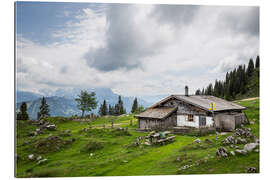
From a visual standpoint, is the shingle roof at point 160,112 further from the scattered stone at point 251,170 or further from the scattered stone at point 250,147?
→ the scattered stone at point 251,170

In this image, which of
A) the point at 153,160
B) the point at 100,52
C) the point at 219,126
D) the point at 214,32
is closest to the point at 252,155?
the point at 153,160

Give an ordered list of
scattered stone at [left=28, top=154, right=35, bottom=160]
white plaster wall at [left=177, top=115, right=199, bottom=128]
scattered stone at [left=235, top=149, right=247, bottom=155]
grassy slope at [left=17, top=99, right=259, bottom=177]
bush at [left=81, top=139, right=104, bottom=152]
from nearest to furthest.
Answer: grassy slope at [left=17, top=99, right=259, bottom=177] → scattered stone at [left=235, top=149, right=247, bottom=155] → scattered stone at [left=28, top=154, right=35, bottom=160] → bush at [left=81, top=139, right=104, bottom=152] → white plaster wall at [left=177, top=115, right=199, bottom=128]

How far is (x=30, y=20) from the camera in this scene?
7867 mm

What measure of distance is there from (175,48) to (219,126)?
6.85 meters

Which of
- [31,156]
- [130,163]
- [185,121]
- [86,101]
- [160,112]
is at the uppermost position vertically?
[86,101]

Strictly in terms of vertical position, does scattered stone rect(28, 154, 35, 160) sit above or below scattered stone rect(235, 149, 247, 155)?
below

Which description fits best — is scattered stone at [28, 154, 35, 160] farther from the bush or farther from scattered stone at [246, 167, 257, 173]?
scattered stone at [246, 167, 257, 173]

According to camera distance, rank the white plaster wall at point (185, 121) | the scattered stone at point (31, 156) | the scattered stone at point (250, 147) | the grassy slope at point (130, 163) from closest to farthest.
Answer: the grassy slope at point (130, 163) → the scattered stone at point (250, 147) → the scattered stone at point (31, 156) → the white plaster wall at point (185, 121)

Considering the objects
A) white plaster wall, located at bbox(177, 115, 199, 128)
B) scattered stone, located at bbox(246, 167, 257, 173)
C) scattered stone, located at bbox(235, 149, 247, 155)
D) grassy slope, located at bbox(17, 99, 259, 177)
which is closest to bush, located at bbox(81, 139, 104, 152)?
grassy slope, located at bbox(17, 99, 259, 177)

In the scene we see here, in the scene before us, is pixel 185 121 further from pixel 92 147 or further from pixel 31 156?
pixel 31 156

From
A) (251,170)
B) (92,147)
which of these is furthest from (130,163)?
(251,170)

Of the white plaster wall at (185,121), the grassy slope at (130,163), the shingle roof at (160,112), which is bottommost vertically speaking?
the grassy slope at (130,163)

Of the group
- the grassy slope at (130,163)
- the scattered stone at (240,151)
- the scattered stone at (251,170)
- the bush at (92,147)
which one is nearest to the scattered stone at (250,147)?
the grassy slope at (130,163)
